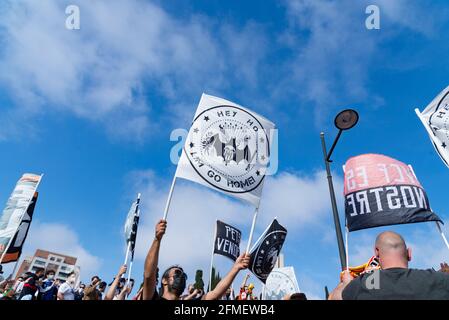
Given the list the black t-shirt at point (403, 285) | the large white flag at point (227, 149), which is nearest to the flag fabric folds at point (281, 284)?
the large white flag at point (227, 149)

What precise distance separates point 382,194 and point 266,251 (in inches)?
199

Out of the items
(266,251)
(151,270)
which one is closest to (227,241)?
(266,251)

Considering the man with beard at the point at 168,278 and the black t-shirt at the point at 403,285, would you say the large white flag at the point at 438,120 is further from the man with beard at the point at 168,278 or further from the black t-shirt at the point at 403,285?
the man with beard at the point at 168,278

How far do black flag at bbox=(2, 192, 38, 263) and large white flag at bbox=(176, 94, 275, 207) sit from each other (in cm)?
1125

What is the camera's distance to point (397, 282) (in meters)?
2.08

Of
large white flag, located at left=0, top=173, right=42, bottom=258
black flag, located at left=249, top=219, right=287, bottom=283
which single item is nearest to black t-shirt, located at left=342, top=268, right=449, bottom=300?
black flag, located at left=249, top=219, right=287, bottom=283

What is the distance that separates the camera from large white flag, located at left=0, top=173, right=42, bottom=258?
1175cm

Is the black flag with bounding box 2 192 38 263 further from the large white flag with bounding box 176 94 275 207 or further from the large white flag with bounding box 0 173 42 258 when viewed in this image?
the large white flag with bounding box 176 94 275 207

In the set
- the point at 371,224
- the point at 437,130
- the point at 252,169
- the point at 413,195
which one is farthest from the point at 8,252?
the point at 437,130

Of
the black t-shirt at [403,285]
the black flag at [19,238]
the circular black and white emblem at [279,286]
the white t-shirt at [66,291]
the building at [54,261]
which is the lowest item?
the black t-shirt at [403,285]

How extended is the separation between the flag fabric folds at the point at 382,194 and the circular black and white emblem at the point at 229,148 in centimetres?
246

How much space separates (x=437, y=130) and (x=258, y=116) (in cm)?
386

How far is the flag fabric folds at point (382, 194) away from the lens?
6.21 metres

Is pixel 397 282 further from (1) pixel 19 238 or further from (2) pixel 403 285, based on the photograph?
(1) pixel 19 238
